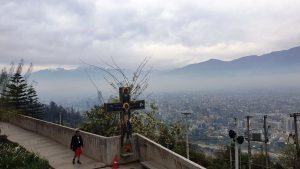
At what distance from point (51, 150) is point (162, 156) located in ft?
24.7

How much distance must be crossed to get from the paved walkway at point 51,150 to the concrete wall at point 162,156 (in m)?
0.65

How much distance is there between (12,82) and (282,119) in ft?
116

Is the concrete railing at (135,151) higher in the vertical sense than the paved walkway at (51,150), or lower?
higher

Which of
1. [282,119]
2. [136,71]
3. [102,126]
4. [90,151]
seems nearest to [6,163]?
[90,151]

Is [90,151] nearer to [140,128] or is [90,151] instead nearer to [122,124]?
[122,124]

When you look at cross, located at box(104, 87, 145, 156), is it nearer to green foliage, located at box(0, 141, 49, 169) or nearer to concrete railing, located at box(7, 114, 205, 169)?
concrete railing, located at box(7, 114, 205, 169)

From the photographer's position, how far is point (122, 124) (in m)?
16.3

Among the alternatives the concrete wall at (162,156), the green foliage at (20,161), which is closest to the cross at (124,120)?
the concrete wall at (162,156)

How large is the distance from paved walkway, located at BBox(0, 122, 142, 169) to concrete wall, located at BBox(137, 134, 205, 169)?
647mm

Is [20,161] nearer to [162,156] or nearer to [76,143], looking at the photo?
[76,143]

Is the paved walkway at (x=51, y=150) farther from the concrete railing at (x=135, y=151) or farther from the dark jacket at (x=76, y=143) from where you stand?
the dark jacket at (x=76, y=143)

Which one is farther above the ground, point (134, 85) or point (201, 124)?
point (134, 85)

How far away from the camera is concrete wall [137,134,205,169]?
12.5m

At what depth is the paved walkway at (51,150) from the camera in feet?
52.1
